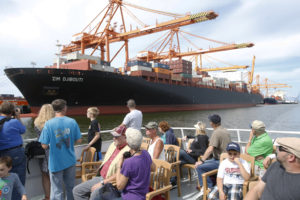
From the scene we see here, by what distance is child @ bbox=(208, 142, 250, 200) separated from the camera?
255 cm

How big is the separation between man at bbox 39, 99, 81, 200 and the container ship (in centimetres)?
1933

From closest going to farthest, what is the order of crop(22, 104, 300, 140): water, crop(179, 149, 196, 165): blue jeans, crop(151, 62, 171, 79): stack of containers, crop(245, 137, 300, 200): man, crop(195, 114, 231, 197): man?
crop(245, 137, 300, 200): man → crop(195, 114, 231, 197): man → crop(179, 149, 196, 165): blue jeans → crop(22, 104, 300, 140): water → crop(151, 62, 171, 79): stack of containers

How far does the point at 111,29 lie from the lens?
27125 mm

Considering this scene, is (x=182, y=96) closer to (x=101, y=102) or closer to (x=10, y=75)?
(x=101, y=102)

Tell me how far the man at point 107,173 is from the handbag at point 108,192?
5 centimetres

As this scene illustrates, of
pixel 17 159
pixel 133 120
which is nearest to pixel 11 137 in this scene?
pixel 17 159

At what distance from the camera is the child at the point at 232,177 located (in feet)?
8.37

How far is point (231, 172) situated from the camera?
8.61 ft

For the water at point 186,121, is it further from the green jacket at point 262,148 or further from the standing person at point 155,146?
the green jacket at point 262,148

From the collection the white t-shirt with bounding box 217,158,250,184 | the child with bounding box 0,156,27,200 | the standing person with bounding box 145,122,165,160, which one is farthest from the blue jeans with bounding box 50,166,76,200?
the white t-shirt with bounding box 217,158,250,184

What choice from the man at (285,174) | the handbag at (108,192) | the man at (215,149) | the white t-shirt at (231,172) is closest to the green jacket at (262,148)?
the man at (215,149)

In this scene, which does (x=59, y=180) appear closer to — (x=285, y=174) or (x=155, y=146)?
(x=155, y=146)

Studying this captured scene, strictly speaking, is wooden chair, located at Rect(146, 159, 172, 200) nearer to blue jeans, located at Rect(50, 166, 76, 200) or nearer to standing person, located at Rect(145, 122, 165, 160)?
standing person, located at Rect(145, 122, 165, 160)

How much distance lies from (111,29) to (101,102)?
10.9m
